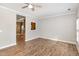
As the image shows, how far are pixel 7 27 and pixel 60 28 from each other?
11.8 feet

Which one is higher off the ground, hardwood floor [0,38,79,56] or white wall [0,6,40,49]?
white wall [0,6,40,49]

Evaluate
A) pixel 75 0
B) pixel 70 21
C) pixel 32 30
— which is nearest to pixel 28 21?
pixel 32 30

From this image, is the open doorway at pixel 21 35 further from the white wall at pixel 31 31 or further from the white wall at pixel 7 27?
the white wall at pixel 7 27

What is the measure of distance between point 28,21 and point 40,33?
2.05 m

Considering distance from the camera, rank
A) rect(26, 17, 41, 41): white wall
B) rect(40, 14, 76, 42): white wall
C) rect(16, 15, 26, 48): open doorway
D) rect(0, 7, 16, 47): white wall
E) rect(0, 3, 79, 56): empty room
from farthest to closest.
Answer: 1. rect(26, 17, 41, 41): white wall
2. rect(40, 14, 76, 42): white wall
3. rect(16, 15, 26, 48): open doorway
4. rect(0, 7, 16, 47): white wall
5. rect(0, 3, 79, 56): empty room

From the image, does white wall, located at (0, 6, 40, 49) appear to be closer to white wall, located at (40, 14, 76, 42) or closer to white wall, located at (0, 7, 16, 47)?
white wall, located at (0, 7, 16, 47)

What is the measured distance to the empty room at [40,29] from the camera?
3648 mm

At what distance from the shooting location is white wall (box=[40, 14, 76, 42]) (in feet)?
17.5

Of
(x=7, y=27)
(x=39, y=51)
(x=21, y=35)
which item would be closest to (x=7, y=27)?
(x=7, y=27)

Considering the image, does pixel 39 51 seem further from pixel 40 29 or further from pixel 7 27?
pixel 40 29

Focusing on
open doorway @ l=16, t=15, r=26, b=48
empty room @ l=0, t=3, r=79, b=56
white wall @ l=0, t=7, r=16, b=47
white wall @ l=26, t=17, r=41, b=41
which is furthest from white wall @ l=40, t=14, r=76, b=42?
white wall @ l=0, t=7, r=16, b=47

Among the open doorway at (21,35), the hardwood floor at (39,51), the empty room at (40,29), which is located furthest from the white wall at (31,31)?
the hardwood floor at (39,51)

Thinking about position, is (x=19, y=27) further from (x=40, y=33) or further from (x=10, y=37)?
(x=10, y=37)

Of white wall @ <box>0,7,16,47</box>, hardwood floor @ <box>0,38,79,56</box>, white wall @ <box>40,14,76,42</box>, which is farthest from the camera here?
white wall @ <box>40,14,76,42</box>
